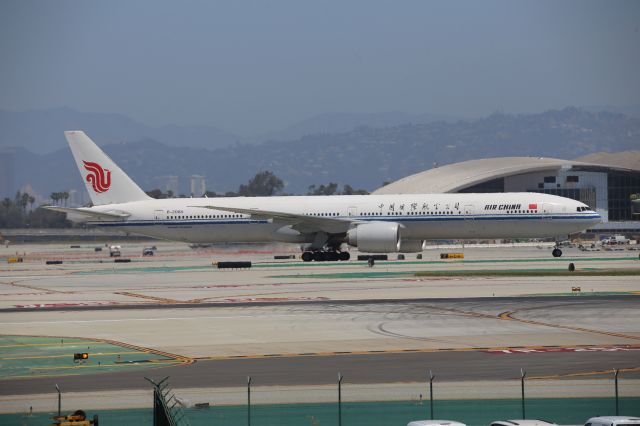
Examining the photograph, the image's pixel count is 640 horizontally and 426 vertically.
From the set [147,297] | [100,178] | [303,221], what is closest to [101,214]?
[100,178]

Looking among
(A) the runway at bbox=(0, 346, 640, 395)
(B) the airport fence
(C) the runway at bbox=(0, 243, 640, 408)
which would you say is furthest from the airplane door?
(B) the airport fence

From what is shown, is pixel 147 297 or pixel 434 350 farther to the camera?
pixel 147 297

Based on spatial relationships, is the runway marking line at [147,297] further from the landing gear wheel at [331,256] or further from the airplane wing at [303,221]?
the landing gear wheel at [331,256]

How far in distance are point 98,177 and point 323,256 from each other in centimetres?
2241

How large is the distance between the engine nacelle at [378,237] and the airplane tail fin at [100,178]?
23.1m

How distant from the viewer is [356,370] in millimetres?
27891

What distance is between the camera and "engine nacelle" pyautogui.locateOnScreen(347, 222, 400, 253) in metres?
75.2

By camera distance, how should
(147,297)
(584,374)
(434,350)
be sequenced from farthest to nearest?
(147,297)
(434,350)
(584,374)

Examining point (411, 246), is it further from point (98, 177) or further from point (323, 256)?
point (98, 177)

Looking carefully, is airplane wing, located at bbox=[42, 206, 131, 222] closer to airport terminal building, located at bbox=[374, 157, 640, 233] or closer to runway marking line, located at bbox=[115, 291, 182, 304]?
runway marking line, located at bbox=[115, 291, 182, 304]

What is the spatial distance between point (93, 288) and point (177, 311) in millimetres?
19029

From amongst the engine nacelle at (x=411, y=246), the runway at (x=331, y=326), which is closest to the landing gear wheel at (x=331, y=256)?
the engine nacelle at (x=411, y=246)

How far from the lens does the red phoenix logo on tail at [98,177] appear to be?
8900 centimetres

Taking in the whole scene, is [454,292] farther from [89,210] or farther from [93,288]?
[89,210]
